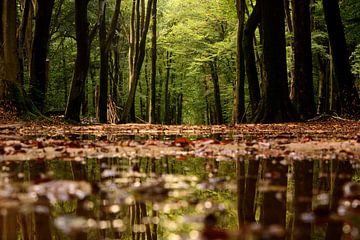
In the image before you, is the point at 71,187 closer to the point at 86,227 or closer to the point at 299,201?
the point at 86,227

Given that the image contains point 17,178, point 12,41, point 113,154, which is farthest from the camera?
point 12,41

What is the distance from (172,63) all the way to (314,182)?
128 feet

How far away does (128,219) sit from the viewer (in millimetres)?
2016

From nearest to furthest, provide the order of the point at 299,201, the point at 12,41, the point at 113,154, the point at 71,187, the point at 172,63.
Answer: the point at 299,201 < the point at 71,187 < the point at 113,154 < the point at 12,41 < the point at 172,63

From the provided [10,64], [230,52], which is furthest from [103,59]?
[230,52]

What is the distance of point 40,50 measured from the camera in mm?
16547

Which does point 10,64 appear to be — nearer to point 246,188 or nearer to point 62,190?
point 62,190

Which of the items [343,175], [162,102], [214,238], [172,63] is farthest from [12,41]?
[162,102]

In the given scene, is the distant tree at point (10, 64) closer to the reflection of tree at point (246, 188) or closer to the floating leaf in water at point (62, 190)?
the reflection of tree at point (246, 188)

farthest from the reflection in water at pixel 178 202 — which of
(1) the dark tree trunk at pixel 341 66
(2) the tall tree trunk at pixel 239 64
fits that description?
(2) the tall tree trunk at pixel 239 64

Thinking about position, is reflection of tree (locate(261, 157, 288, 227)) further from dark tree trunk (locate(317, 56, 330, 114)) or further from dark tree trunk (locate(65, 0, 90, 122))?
dark tree trunk (locate(317, 56, 330, 114))

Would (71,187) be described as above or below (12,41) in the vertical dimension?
below

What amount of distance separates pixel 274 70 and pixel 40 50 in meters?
8.53

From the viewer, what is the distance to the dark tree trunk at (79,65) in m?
15.0
